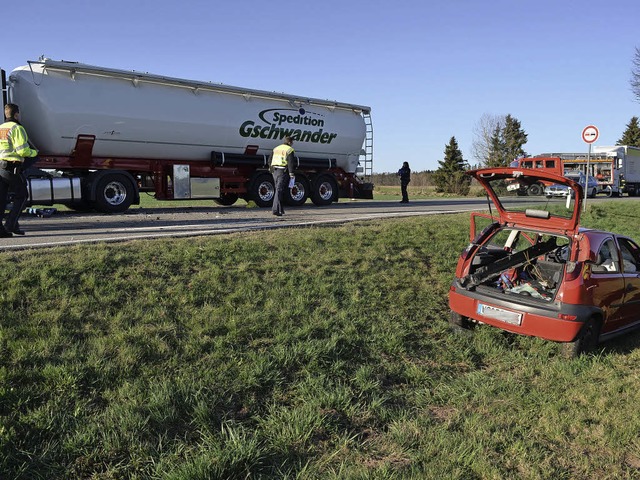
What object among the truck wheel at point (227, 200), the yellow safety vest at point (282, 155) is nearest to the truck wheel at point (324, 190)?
the truck wheel at point (227, 200)

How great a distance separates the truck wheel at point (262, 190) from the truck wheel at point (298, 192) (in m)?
0.63

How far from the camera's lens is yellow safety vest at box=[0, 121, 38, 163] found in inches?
301

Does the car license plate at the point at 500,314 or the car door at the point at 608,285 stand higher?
the car door at the point at 608,285

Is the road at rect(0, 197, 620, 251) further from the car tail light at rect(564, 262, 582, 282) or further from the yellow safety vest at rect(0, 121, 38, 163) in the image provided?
the car tail light at rect(564, 262, 582, 282)

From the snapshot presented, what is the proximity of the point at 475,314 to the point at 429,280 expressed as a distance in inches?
93.2

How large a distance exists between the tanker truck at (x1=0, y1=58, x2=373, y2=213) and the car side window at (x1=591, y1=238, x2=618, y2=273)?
10820 millimetres

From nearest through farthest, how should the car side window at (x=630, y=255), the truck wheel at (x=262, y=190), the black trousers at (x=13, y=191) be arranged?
the car side window at (x=630, y=255) → the black trousers at (x=13, y=191) → the truck wheel at (x=262, y=190)

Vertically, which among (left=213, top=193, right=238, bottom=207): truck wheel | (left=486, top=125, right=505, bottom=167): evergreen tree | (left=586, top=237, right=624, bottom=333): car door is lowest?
(left=586, top=237, right=624, bottom=333): car door

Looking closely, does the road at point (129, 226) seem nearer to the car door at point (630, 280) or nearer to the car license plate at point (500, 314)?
the car license plate at point (500, 314)

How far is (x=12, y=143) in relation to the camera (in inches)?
302

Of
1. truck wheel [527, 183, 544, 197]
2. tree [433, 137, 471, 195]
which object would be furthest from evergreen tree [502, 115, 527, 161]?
truck wheel [527, 183, 544, 197]

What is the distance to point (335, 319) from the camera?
598 cm

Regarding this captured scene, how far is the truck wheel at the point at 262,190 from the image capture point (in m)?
16.2

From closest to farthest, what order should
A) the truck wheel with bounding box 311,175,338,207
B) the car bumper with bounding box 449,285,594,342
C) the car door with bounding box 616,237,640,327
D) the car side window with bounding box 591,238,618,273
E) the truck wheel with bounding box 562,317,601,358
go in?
the car bumper with bounding box 449,285,594,342 < the truck wheel with bounding box 562,317,601,358 < the car side window with bounding box 591,238,618,273 < the car door with bounding box 616,237,640,327 < the truck wheel with bounding box 311,175,338,207
